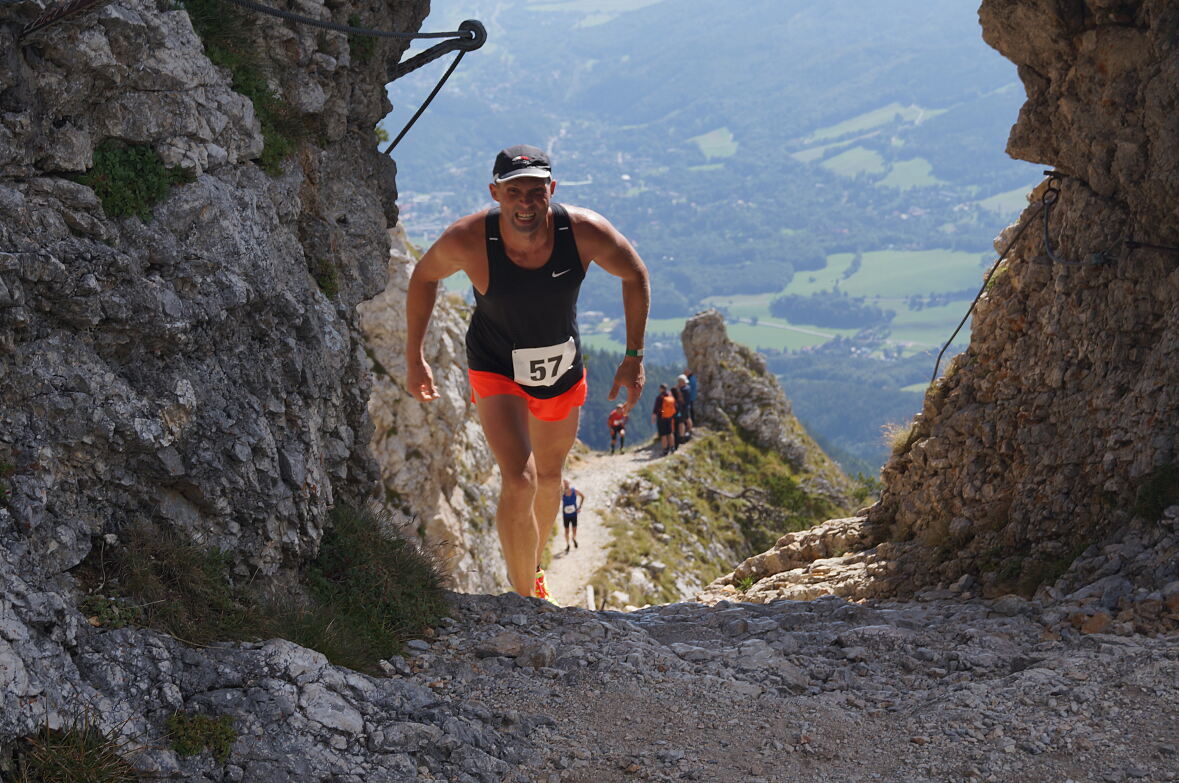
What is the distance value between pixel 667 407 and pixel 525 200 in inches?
906

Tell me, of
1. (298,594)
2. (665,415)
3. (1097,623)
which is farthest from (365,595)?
(665,415)

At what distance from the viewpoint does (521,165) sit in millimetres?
6461

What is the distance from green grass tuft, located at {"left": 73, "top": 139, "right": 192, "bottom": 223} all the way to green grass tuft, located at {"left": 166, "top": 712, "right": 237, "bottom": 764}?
255 cm

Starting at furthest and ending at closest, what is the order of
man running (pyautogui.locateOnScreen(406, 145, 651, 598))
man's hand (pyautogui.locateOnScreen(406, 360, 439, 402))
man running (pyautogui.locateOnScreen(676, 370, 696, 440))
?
man running (pyautogui.locateOnScreen(676, 370, 696, 440)) → man's hand (pyautogui.locateOnScreen(406, 360, 439, 402)) → man running (pyautogui.locateOnScreen(406, 145, 651, 598))

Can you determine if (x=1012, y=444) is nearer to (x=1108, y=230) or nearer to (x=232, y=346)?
(x=1108, y=230)

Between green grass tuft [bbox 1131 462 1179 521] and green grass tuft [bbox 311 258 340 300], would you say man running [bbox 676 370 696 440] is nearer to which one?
green grass tuft [bbox 1131 462 1179 521]

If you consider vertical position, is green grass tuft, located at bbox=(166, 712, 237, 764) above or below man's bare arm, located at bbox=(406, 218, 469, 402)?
below

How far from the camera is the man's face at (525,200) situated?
6434 millimetres

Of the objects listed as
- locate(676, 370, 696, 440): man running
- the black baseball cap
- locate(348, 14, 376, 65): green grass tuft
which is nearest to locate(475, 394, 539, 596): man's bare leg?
the black baseball cap

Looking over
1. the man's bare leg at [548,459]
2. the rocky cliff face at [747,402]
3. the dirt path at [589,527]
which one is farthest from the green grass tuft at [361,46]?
the rocky cliff face at [747,402]

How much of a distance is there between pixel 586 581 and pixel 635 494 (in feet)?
19.1

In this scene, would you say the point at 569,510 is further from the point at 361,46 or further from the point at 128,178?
the point at 128,178

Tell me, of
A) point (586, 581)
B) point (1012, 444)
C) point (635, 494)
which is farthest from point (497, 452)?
point (635, 494)

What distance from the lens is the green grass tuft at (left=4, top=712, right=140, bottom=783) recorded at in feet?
11.9
